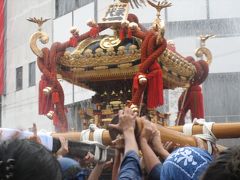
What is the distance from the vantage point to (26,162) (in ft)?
4.40

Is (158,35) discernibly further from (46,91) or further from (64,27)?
(64,27)

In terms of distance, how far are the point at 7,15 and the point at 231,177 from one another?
1814cm

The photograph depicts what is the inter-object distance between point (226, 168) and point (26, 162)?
48cm

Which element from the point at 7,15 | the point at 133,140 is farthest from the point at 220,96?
the point at 133,140

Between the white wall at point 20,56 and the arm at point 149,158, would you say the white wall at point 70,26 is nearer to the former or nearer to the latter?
the white wall at point 20,56

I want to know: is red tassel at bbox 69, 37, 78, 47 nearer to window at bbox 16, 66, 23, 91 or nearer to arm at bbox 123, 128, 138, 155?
arm at bbox 123, 128, 138, 155

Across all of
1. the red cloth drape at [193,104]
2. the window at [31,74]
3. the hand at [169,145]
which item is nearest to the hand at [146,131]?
the hand at [169,145]

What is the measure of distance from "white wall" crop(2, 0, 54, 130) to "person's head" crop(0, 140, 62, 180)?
51.7 ft

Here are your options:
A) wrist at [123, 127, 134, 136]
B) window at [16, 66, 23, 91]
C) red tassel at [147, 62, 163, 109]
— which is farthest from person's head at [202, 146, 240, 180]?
window at [16, 66, 23, 91]

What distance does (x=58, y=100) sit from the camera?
17.2 ft

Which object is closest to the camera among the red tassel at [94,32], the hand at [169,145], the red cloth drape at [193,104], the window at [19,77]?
the hand at [169,145]

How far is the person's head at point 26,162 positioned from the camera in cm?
132

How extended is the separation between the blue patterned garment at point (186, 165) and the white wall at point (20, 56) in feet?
50.9

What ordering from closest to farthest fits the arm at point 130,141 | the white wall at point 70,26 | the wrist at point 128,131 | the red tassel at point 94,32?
1. the arm at point 130,141
2. the wrist at point 128,131
3. the red tassel at point 94,32
4. the white wall at point 70,26
